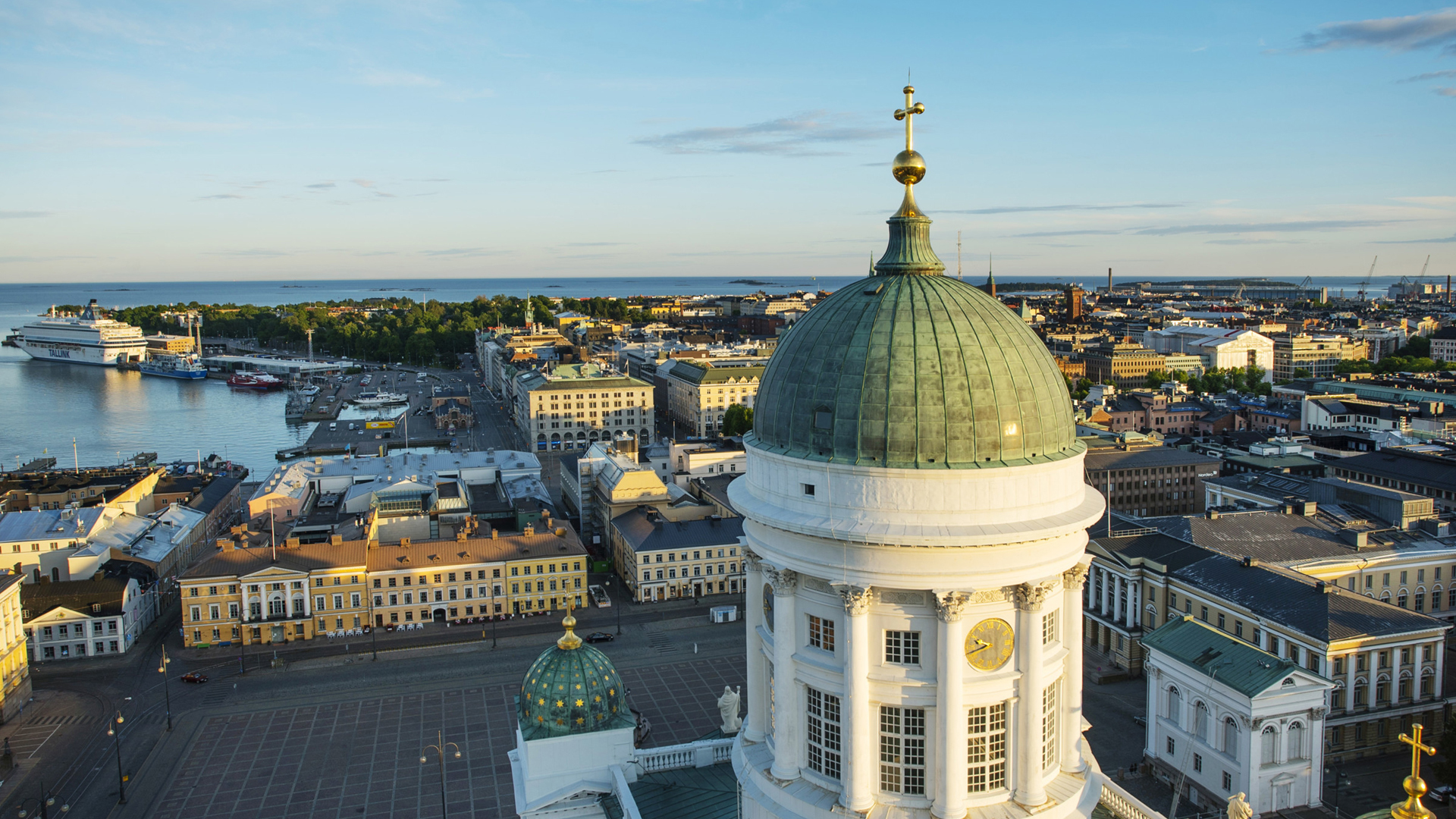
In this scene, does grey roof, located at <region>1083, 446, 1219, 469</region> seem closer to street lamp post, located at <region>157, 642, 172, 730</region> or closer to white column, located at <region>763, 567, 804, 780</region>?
street lamp post, located at <region>157, 642, 172, 730</region>

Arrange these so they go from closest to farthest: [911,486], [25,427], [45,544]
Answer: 1. [911,486]
2. [45,544]
3. [25,427]

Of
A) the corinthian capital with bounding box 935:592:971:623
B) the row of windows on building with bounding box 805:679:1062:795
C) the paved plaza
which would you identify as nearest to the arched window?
the row of windows on building with bounding box 805:679:1062:795

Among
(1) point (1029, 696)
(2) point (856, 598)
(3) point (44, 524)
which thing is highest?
(2) point (856, 598)

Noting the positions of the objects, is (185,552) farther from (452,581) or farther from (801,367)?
(801,367)

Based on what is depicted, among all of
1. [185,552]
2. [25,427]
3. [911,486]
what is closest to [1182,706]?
[911,486]

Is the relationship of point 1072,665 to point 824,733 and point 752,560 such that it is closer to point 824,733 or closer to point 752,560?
point 824,733

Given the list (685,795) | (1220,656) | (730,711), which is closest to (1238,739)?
(1220,656)
